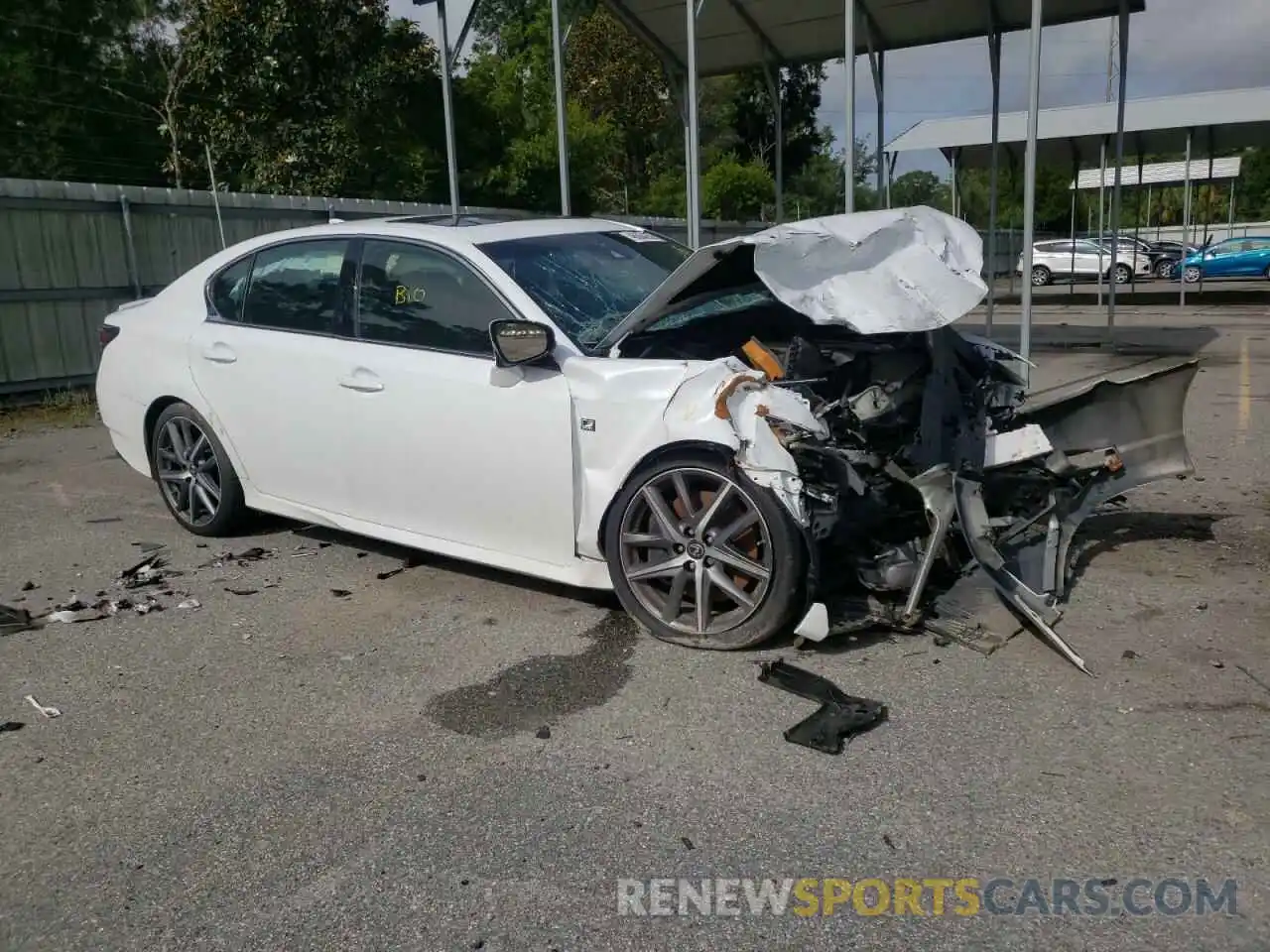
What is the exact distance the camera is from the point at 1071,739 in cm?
336

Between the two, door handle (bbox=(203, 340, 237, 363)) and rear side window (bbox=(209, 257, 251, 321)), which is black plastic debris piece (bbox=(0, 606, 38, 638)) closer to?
door handle (bbox=(203, 340, 237, 363))

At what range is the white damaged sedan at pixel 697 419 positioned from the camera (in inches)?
160

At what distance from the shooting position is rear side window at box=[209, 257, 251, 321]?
18.4 feet

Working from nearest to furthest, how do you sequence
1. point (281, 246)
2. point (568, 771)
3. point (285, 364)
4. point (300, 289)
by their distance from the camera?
1. point (568, 771)
2. point (285, 364)
3. point (300, 289)
4. point (281, 246)

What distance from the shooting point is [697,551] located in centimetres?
407

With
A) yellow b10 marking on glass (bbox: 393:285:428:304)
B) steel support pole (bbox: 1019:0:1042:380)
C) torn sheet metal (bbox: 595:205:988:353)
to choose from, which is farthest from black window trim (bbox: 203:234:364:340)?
steel support pole (bbox: 1019:0:1042:380)

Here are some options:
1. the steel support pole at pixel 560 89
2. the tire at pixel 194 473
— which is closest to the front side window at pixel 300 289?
the tire at pixel 194 473

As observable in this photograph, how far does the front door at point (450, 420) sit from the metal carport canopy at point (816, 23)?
304 inches

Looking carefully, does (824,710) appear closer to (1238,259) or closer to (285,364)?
(285,364)

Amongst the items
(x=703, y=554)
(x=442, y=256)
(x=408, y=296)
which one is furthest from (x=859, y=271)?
(x=408, y=296)

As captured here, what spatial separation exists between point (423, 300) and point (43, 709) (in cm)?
224

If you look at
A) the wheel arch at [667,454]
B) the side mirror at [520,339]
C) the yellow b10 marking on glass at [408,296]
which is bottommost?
the wheel arch at [667,454]

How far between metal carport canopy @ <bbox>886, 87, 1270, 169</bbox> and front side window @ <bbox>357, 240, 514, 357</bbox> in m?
17.5

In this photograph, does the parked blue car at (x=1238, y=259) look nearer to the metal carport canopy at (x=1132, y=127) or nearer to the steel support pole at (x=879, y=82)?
the metal carport canopy at (x=1132, y=127)
